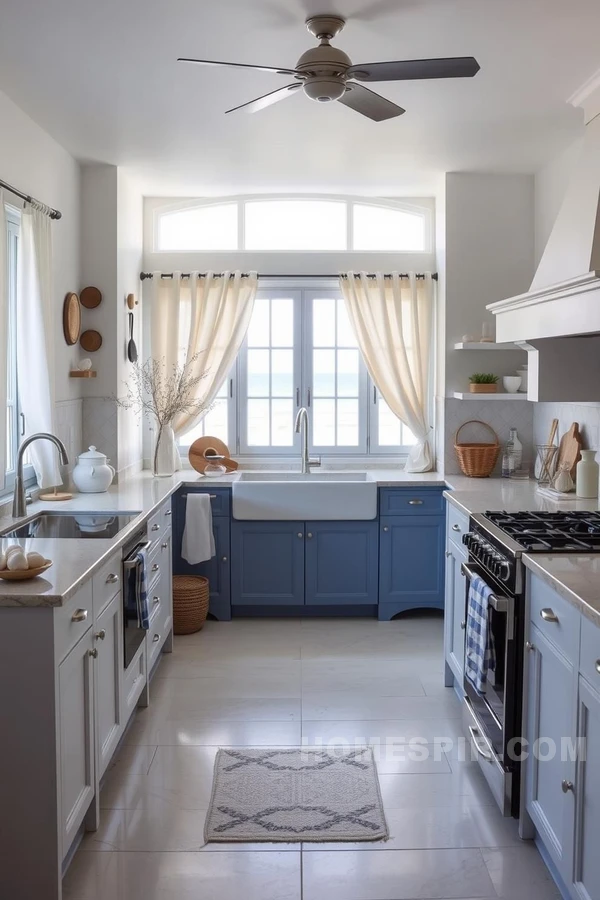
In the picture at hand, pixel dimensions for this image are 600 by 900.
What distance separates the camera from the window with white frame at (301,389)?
5922 mm

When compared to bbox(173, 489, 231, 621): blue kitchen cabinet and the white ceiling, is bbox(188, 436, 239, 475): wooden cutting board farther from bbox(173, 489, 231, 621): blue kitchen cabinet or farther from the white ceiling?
the white ceiling

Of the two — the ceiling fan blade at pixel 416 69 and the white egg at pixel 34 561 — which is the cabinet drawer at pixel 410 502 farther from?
the white egg at pixel 34 561

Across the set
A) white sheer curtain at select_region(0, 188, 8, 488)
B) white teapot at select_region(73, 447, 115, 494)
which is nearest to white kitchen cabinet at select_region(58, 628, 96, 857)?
white sheer curtain at select_region(0, 188, 8, 488)

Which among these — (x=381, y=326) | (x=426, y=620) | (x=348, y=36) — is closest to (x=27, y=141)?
(x=348, y=36)

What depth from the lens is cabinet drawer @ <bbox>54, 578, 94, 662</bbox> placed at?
2.42m

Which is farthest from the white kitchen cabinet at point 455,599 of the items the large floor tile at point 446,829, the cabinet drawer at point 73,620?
the cabinet drawer at point 73,620

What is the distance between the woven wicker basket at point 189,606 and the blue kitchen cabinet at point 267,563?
0.98 ft

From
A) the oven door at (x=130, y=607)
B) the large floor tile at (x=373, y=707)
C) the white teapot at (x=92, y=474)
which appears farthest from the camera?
the white teapot at (x=92, y=474)

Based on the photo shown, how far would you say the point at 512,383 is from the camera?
17.1ft

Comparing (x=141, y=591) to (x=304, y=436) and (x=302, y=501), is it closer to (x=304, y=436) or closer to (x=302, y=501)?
(x=302, y=501)

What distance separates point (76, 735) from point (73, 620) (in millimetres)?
369

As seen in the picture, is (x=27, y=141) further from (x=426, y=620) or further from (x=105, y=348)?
(x=426, y=620)

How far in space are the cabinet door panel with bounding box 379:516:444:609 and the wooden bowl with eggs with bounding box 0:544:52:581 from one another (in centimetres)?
303

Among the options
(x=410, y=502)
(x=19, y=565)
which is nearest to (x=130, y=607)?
(x=19, y=565)
